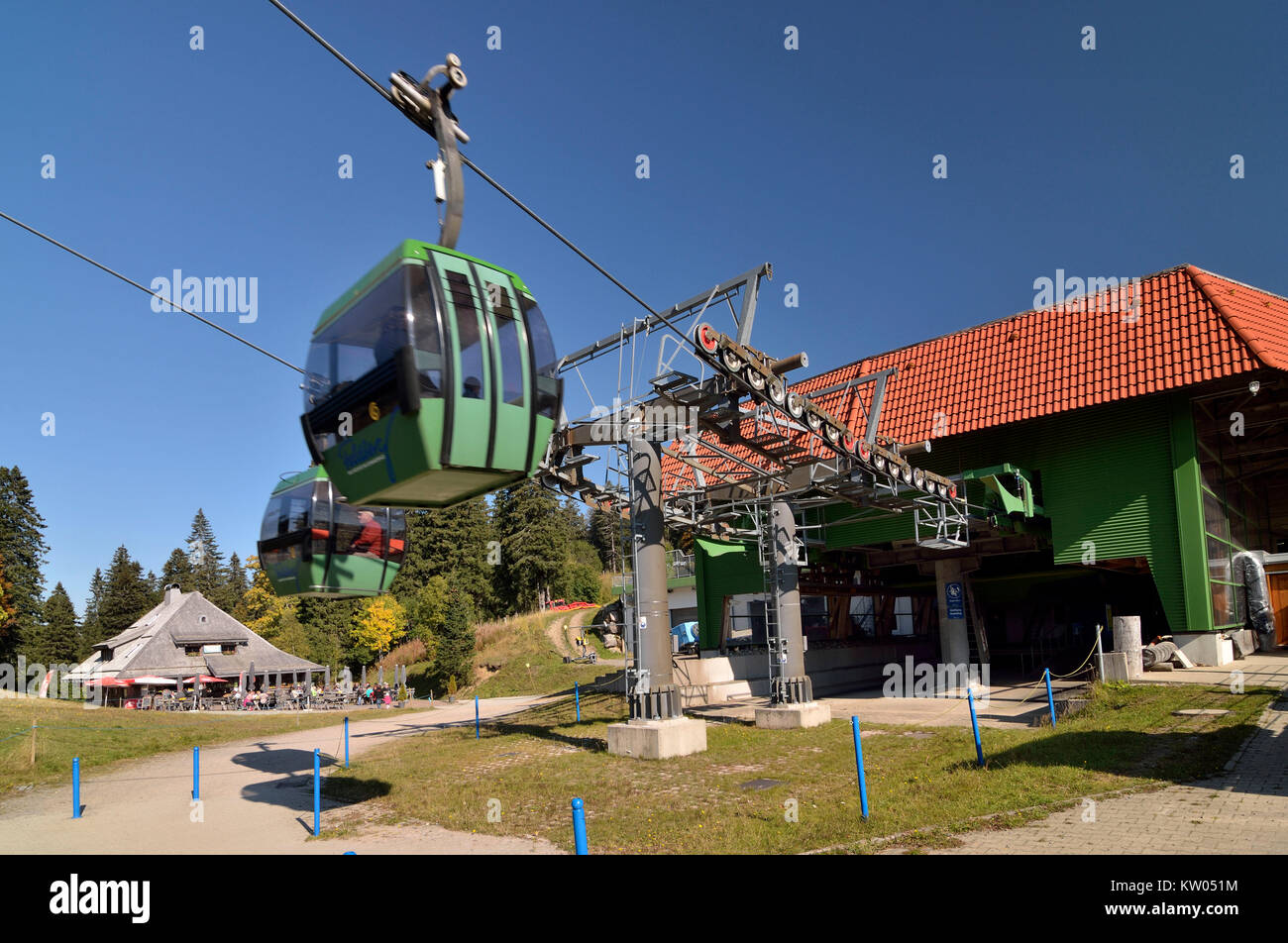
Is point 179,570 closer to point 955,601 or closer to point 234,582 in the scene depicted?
point 234,582

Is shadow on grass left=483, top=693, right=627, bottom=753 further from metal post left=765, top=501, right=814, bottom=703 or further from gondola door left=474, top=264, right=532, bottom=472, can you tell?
gondola door left=474, top=264, right=532, bottom=472

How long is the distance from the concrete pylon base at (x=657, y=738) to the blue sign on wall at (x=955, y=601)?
14.8 meters

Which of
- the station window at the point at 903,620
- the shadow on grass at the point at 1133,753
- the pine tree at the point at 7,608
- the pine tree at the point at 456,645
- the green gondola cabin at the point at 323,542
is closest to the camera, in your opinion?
the green gondola cabin at the point at 323,542

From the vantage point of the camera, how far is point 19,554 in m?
63.3

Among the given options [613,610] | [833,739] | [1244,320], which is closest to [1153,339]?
[1244,320]

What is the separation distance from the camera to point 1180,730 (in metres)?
13.6

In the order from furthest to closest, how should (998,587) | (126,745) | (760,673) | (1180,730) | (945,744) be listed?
(998,587)
(760,673)
(126,745)
(945,744)
(1180,730)

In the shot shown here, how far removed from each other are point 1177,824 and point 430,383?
865cm

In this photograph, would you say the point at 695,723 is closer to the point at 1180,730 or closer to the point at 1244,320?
the point at 1180,730

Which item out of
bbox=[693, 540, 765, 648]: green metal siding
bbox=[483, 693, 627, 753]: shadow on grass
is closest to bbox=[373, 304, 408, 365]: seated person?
bbox=[483, 693, 627, 753]: shadow on grass

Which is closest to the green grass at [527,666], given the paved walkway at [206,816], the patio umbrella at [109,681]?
the patio umbrella at [109,681]

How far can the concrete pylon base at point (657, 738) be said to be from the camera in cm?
1596

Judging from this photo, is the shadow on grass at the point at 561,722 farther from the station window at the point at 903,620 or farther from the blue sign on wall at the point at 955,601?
the station window at the point at 903,620
